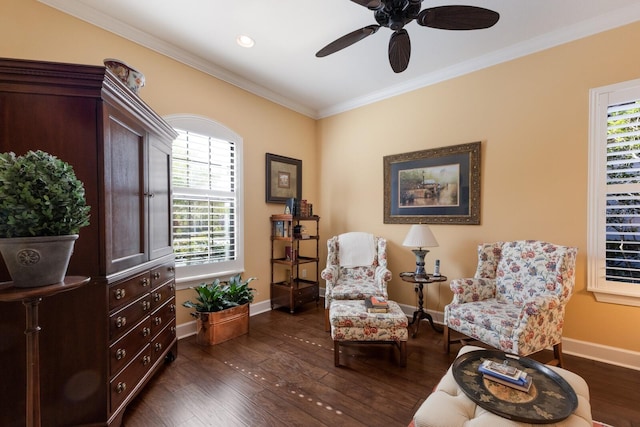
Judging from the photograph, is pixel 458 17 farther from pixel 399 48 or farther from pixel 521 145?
pixel 521 145

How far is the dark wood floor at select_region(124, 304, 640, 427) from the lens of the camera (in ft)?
5.59

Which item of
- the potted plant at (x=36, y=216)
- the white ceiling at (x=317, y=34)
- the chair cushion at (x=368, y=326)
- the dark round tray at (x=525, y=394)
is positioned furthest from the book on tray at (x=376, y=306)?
the white ceiling at (x=317, y=34)

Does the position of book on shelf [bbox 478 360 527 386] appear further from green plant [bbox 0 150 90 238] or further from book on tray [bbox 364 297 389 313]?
green plant [bbox 0 150 90 238]

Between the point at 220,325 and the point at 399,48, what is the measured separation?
290cm

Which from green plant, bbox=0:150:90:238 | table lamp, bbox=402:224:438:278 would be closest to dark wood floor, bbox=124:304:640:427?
table lamp, bbox=402:224:438:278

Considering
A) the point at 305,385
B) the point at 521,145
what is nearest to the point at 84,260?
the point at 305,385

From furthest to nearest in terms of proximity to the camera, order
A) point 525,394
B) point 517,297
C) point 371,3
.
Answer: point 517,297
point 371,3
point 525,394

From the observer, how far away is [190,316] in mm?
2898

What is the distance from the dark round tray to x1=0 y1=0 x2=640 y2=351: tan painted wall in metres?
1.60

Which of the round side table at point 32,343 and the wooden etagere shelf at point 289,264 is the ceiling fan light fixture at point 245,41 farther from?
the round side table at point 32,343

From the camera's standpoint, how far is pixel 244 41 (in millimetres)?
2652

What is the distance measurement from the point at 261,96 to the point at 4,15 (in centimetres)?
228

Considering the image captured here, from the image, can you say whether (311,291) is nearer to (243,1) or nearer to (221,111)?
(221,111)

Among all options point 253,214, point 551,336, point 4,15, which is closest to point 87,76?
point 4,15
